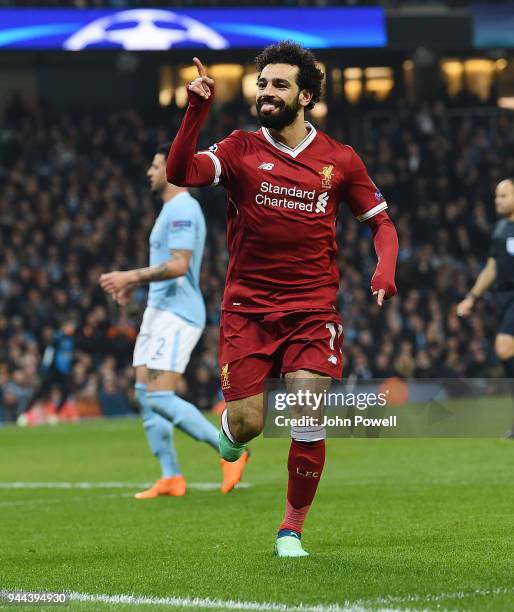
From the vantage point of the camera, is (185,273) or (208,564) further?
(185,273)

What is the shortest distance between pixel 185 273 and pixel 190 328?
0.46 meters

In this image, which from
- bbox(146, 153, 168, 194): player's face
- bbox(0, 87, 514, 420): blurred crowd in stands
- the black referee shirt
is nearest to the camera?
bbox(146, 153, 168, 194): player's face

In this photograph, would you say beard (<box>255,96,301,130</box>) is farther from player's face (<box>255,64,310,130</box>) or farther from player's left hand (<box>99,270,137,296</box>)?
player's left hand (<box>99,270,137,296</box>)

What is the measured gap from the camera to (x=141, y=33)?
26984 mm

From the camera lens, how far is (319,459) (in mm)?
6395

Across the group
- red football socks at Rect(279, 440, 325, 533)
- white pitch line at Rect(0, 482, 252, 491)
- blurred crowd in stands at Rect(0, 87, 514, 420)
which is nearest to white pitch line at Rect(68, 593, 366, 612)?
red football socks at Rect(279, 440, 325, 533)

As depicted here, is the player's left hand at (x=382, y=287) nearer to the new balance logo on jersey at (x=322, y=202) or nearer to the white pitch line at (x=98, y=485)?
the new balance logo on jersey at (x=322, y=202)

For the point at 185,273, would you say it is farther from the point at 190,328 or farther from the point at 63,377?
the point at 63,377

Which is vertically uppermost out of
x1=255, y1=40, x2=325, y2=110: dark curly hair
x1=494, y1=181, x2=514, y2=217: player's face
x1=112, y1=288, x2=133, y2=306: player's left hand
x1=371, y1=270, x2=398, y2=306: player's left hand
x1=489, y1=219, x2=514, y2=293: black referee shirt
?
x1=255, y1=40, x2=325, y2=110: dark curly hair

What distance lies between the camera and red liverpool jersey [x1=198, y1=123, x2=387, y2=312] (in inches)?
251

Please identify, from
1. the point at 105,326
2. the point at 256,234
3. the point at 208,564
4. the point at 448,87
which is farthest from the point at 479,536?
the point at 448,87

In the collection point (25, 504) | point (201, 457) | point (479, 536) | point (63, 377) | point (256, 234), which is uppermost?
point (256, 234)

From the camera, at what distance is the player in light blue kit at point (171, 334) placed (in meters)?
9.57

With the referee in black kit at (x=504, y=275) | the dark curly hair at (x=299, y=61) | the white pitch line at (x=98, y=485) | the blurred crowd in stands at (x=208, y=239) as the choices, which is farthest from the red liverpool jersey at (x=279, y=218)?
the blurred crowd in stands at (x=208, y=239)
